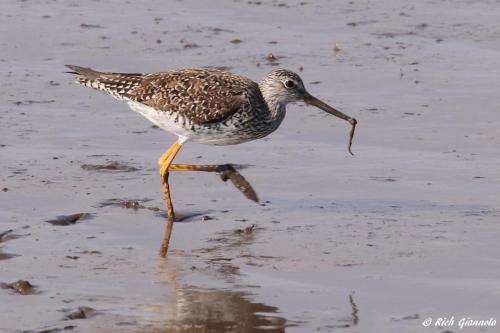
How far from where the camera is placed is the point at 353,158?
494 inches

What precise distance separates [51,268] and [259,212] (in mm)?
2356

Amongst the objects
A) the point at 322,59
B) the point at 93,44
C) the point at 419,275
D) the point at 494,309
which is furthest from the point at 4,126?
the point at 494,309

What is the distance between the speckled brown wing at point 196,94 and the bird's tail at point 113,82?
0.07 metres

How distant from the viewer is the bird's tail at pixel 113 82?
12.2 meters

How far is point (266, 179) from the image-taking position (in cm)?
1207

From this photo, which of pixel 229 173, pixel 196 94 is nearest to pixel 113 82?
pixel 196 94

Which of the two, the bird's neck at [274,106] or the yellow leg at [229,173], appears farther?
the bird's neck at [274,106]

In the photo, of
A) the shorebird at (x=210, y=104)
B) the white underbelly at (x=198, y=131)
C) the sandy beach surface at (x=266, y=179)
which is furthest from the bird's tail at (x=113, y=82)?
the sandy beach surface at (x=266, y=179)

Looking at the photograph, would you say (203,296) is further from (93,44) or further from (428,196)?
(93,44)

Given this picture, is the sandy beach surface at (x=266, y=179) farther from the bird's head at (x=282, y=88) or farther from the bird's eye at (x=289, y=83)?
the bird's eye at (x=289, y=83)

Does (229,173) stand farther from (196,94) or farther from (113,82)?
(113,82)

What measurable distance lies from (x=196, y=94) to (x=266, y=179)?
3.50ft

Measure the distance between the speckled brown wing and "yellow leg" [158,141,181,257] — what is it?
38 centimetres

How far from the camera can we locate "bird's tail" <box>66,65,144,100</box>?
12.2 m
